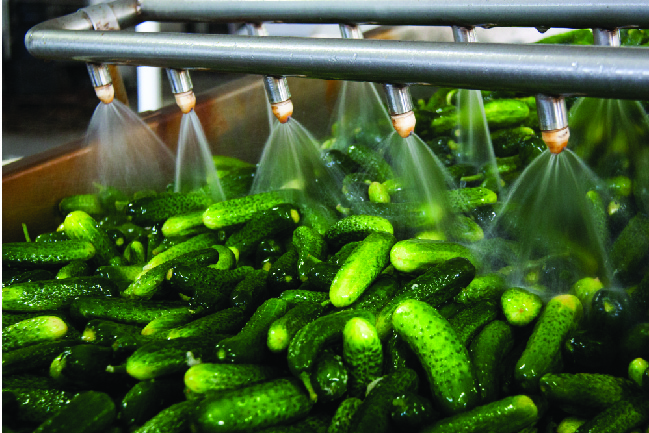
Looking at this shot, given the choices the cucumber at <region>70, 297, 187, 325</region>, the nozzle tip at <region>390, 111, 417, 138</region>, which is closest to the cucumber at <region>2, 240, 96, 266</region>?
the cucumber at <region>70, 297, 187, 325</region>

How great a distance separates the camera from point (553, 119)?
1.11m

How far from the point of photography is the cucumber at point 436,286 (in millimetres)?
1494

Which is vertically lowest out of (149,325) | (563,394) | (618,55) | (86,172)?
(563,394)

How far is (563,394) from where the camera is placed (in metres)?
1.23

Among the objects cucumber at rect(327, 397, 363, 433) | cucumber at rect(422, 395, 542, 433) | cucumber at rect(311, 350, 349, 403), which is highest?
cucumber at rect(311, 350, 349, 403)

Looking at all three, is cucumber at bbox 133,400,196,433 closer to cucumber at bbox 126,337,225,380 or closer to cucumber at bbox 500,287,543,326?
cucumber at bbox 126,337,225,380

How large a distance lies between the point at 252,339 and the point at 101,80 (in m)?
0.96

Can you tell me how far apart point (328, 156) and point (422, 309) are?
3.52ft

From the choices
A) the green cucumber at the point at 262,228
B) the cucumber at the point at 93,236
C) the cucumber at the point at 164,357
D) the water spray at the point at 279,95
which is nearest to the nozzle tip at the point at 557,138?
the water spray at the point at 279,95

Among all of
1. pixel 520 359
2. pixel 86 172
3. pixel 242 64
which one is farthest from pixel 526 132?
pixel 86 172

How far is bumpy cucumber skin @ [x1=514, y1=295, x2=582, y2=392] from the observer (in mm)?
1300

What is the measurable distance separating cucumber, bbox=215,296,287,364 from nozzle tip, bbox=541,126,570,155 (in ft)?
2.51

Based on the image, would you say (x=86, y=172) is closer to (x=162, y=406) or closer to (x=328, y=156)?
(x=328, y=156)

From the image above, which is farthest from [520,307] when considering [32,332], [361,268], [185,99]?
[32,332]
